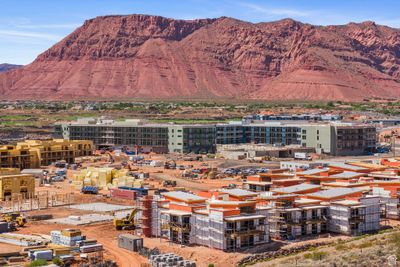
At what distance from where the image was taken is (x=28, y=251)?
45.9 meters

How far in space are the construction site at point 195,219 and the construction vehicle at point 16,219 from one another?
0.08 meters

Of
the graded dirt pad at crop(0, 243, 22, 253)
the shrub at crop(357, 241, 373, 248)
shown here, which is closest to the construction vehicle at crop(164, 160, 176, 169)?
the graded dirt pad at crop(0, 243, 22, 253)

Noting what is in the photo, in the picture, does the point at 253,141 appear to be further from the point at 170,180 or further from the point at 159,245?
the point at 159,245

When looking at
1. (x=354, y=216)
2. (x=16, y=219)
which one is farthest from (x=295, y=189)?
(x=16, y=219)

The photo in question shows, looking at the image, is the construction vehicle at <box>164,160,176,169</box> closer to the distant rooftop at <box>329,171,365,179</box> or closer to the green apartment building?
the green apartment building

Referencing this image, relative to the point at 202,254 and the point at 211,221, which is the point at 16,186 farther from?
the point at 202,254

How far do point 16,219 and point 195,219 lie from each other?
16352 mm

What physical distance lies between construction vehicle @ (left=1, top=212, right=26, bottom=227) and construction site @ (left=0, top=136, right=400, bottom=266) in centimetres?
8

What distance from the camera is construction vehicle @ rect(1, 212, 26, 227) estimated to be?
56.3 metres

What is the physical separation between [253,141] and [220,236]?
79.7 meters

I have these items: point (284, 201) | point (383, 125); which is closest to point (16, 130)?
point (383, 125)

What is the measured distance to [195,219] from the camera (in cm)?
4866

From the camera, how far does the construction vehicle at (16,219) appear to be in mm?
56312

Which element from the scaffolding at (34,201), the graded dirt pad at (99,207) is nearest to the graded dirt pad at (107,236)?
the graded dirt pad at (99,207)
